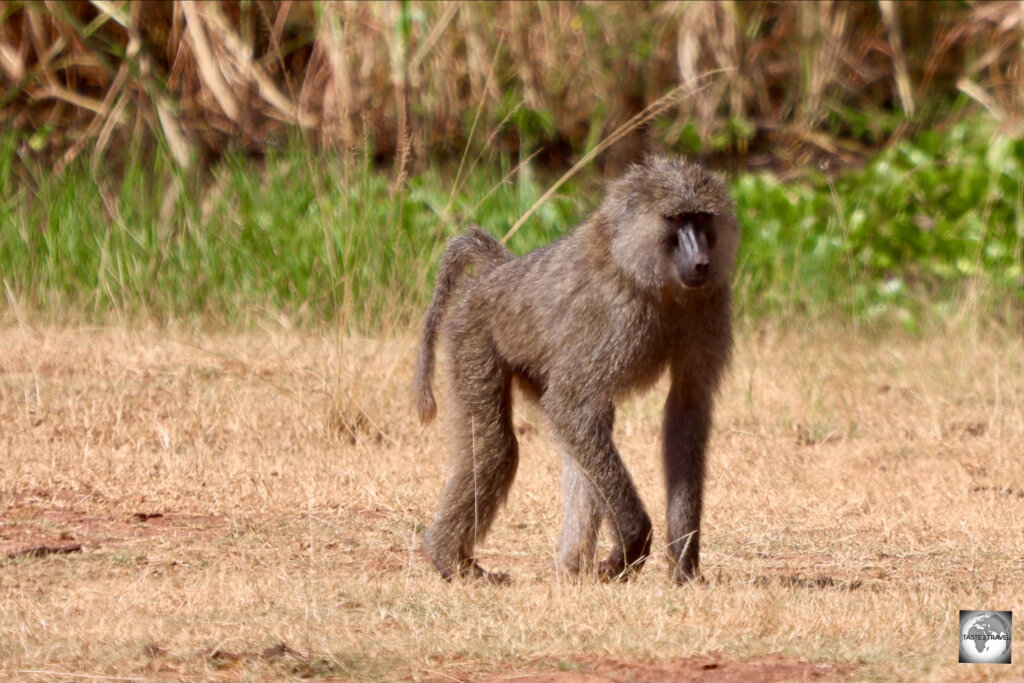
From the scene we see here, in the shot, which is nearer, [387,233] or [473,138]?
[387,233]

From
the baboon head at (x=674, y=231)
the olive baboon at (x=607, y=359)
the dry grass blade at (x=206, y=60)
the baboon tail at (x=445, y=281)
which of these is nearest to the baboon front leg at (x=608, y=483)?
the olive baboon at (x=607, y=359)

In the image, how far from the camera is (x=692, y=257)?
474 cm

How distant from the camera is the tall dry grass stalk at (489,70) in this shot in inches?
394

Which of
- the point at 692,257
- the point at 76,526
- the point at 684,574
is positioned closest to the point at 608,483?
the point at 684,574

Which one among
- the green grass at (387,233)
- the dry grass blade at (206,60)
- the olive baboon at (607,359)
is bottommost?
the olive baboon at (607,359)

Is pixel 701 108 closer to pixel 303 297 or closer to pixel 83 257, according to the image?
pixel 303 297

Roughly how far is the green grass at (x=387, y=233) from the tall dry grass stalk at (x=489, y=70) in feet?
1.27

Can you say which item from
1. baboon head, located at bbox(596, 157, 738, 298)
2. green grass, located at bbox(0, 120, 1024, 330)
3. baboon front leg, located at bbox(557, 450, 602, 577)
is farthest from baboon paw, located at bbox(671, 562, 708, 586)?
green grass, located at bbox(0, 120, 1024, 330)

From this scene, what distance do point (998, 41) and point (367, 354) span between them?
6.03m

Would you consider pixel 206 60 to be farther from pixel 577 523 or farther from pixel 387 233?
pixel 577 523

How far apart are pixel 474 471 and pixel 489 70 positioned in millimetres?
5539

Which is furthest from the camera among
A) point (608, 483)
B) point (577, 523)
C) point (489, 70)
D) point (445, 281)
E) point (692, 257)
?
point (489, 70)

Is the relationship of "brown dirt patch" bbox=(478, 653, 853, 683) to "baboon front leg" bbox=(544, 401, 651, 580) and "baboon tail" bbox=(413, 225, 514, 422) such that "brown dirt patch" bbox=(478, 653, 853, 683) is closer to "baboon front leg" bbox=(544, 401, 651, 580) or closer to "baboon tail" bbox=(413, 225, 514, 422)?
"baboon front leg" bbox=(544, 401, 651, 580)

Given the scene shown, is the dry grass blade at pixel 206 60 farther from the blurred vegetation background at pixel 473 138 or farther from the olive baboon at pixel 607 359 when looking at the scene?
the olive baboon at pixel 607 359
